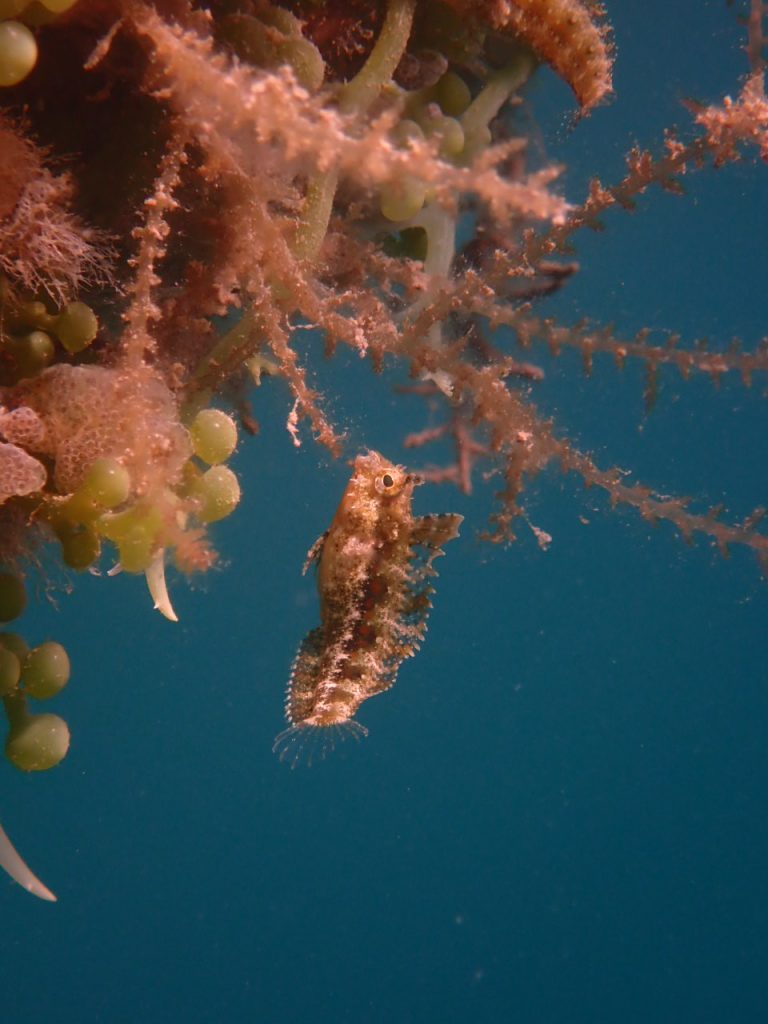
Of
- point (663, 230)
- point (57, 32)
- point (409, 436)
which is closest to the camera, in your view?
point (57, 32)

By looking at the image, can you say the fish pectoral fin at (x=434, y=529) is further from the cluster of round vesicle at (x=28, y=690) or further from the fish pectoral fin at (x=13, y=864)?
the fish pectoral fin at (x=13, y=864)

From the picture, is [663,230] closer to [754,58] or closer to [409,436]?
[409,436]

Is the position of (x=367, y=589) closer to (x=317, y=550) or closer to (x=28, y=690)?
(x=317, y=550)

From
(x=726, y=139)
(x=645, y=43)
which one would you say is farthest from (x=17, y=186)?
(x=645, y=43)

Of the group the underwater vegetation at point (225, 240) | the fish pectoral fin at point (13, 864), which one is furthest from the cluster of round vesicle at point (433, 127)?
the fish pectoral fin at point (13, 864)

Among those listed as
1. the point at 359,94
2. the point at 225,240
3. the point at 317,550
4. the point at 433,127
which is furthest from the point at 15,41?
the point at 317,550
